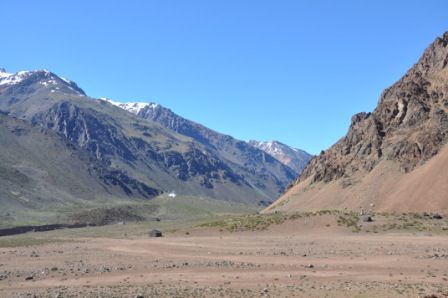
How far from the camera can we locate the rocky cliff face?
122000 mm

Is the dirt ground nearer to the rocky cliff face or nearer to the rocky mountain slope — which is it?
the rocky mountain slope

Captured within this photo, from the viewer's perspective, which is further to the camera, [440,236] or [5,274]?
[440,236]

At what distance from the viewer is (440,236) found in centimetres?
6725

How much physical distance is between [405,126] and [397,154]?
1431 centimetres

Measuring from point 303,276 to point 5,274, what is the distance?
68.9 feet

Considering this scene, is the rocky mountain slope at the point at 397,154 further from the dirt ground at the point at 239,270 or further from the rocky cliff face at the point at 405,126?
the dirt ground at the point at 239,270

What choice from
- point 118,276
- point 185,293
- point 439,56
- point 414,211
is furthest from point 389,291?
point 439,56

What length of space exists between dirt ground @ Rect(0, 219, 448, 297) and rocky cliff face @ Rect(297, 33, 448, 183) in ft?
210

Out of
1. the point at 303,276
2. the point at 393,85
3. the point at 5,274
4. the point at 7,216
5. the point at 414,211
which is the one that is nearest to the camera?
the point at 303,276

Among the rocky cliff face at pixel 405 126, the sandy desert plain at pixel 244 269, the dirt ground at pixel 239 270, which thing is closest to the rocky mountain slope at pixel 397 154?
the rocky cliff face at pixel 405 126

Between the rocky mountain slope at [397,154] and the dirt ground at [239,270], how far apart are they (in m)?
45.1

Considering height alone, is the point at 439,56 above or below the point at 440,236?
above

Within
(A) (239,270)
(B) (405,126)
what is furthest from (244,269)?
(B) (405,126)

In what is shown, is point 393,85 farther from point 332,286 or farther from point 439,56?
point 332,286
